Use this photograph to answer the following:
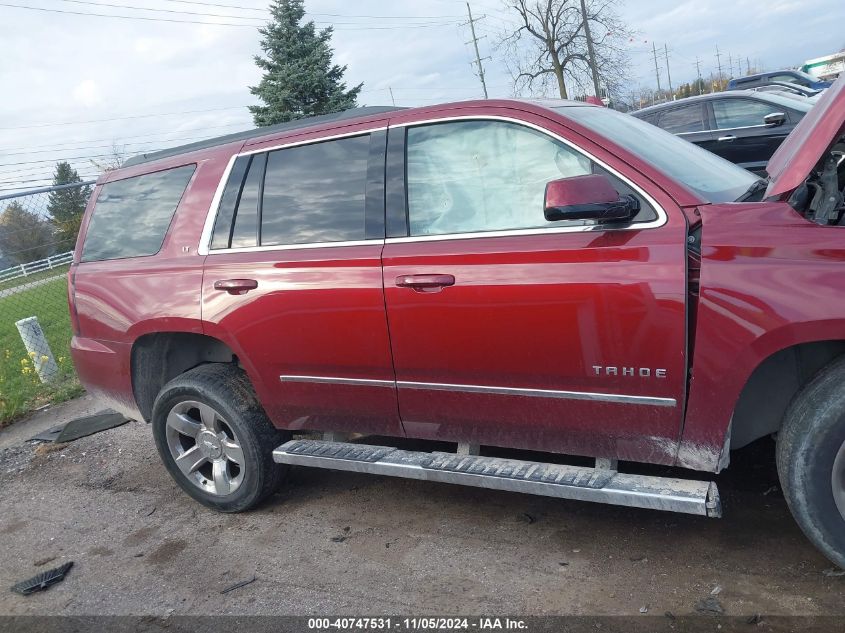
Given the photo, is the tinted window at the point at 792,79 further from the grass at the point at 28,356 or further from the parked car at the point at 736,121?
the grass at the point at 28,356

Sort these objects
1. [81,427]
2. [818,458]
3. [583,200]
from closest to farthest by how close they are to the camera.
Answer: [818,458]
[583,200]
[81,427]

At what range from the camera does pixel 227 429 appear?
165 inches

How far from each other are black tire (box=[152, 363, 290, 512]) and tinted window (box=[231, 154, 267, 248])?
2.49ft

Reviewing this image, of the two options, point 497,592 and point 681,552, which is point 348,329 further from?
point 681,552

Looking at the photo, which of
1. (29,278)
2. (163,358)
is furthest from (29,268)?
(163,358)

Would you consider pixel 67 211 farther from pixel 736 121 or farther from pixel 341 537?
pixel 736 121

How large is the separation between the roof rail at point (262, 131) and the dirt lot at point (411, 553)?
2014 mm

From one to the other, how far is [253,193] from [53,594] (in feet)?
7.18

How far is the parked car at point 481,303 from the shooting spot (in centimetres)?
272

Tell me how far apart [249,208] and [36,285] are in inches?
292

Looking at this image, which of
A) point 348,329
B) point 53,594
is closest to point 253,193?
point 348,329

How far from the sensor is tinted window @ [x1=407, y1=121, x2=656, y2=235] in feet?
10.4

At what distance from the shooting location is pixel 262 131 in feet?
14.1

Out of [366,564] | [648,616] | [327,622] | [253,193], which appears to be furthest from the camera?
[253,193]
